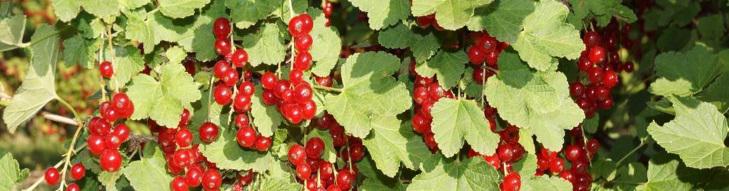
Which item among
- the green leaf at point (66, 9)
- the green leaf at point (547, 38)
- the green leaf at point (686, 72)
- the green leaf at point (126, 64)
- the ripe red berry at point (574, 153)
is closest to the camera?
the green leaf at point (66, 9)

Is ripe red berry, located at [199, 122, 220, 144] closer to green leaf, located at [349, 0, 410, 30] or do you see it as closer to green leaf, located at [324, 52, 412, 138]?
green leaf, located at [324, 52, 412, 138]

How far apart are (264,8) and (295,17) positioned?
3.1 inches

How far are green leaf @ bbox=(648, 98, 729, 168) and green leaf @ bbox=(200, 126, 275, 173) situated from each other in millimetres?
1067

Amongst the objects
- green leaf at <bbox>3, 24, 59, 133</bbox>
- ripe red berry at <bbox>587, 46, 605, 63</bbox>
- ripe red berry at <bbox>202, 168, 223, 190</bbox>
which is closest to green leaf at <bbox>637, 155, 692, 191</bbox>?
ripe red berry at <bbox>587, 46, 605, 63</bbox>

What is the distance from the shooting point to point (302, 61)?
1.87m

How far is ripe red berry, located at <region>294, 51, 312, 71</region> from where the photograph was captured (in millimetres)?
1873

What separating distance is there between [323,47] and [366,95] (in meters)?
0.17

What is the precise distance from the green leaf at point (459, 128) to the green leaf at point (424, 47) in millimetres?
124

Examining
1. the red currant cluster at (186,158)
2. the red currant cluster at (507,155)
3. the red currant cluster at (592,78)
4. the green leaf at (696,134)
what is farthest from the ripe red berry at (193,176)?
the green leaf at (696,134)

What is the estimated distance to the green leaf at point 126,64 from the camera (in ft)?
6.44

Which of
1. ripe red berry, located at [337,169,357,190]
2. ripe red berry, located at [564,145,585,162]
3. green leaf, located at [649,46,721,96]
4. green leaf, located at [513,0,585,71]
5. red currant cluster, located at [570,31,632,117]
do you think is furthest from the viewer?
green leaf, located at [649,46,721,96]

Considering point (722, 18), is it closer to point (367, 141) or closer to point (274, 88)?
point (367, 141)

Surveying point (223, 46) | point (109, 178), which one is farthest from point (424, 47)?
point (109, 178)

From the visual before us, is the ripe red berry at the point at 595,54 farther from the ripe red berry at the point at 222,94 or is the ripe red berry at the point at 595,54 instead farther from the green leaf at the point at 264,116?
the ripe red berry at the point at 222,94
